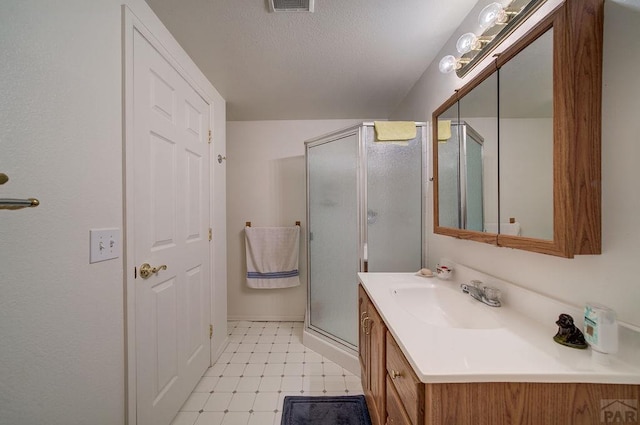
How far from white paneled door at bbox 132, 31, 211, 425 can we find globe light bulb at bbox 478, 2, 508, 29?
1532 mm

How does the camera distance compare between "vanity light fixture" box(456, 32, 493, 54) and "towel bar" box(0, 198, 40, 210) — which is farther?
"vanity light fixture" box(456, 32, 493, 54)

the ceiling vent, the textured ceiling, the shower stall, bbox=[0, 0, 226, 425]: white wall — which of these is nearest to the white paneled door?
bbox=[0, 0, 226, 425]: white wall

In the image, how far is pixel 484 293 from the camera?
97 centimetres

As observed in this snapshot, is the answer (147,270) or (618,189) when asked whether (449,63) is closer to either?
(618,189)

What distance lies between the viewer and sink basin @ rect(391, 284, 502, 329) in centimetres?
90

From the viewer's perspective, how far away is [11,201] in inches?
20.4

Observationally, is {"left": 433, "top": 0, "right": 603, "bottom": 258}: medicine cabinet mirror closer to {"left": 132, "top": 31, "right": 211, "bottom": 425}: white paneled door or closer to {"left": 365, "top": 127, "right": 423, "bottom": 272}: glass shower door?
{"left": 365, "top": 127, "right": 423, "bottom": 272}: glass shower door

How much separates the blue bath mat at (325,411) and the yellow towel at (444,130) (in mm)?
1727

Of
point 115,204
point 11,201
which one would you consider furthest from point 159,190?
point 11,201

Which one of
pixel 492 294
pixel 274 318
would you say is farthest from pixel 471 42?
pixel 274 318

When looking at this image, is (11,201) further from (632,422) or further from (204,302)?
(632,422)

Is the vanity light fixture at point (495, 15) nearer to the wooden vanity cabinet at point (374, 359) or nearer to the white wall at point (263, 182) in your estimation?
the wooden vanity cabinet at point (374, 359)

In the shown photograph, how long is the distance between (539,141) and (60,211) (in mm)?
1600

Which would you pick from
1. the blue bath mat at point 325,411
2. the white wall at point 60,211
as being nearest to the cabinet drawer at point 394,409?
the blue bath mat at point 325,411
